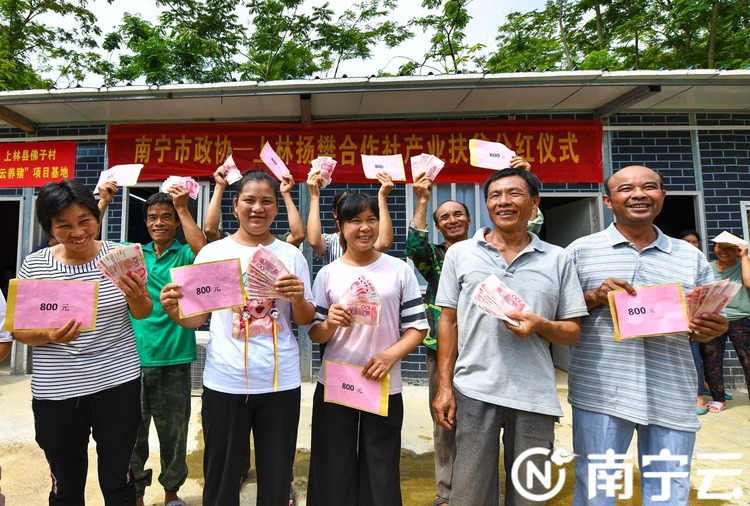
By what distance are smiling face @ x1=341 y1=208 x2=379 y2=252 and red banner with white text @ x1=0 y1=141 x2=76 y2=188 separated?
16.2 feet

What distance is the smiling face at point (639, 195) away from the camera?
1.85m

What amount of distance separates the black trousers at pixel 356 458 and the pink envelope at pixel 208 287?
A: 2.25 ft

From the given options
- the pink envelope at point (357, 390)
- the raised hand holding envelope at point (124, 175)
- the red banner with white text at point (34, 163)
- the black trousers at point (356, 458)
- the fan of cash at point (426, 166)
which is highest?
the red banner with white text at point (34, 163)

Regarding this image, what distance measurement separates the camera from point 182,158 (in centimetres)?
502

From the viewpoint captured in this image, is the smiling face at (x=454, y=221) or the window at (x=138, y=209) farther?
the window at (x=138, y=209)

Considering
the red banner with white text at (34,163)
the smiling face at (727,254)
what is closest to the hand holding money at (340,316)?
the smiling face at (727,254)

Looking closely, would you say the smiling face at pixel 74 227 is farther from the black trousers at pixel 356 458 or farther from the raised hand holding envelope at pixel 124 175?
the black trousers at pixel 356 458

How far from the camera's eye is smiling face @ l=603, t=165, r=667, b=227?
185cm

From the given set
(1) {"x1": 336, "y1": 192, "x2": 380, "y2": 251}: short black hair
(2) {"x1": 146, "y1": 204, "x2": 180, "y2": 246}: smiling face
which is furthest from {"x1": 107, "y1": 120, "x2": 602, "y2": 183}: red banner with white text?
(1) {"x1": 336, "y1": 192, "x2": 380, "y2": 251}: short black hair

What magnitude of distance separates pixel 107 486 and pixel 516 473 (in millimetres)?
1767

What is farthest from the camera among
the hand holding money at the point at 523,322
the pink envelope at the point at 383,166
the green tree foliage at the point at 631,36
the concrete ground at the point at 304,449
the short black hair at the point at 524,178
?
the green tree foliage at the point at 631,36

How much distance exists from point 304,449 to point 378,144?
3.30m

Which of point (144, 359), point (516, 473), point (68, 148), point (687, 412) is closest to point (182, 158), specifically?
point (68, 148)

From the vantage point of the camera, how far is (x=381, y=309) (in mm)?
1953
